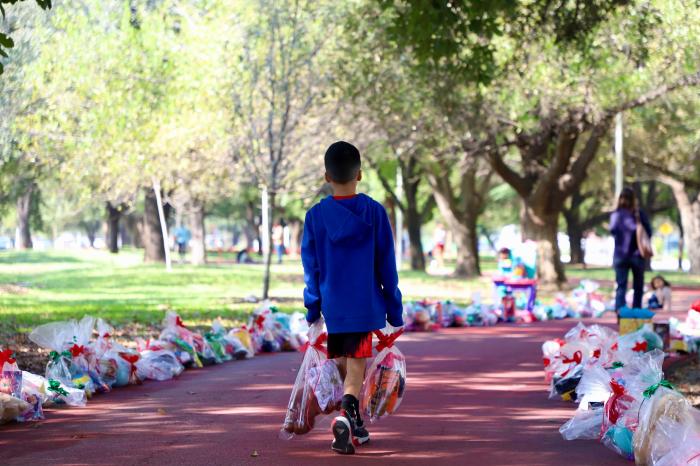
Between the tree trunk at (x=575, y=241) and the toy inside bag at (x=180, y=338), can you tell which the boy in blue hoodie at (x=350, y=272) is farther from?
the tree trunk at (x=575, y=241)

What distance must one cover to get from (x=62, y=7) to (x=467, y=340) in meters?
10.3

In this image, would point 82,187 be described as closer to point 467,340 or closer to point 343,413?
point 467,340

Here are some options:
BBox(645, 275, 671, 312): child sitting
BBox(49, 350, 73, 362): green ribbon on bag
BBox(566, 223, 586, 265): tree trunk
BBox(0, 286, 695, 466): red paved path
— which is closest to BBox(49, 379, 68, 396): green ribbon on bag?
BBox(0, 286, 695, 466): red paved path

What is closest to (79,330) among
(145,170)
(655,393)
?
(655,393)

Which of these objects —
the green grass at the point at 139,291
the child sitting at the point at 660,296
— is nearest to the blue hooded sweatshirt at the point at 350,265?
the green grass at the point at 139,291

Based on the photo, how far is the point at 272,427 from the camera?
7215 millimetres

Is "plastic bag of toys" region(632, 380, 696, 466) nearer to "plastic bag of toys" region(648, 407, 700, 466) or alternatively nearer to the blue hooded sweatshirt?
"plastic bag of toys" region(648, 407, 700, 466)

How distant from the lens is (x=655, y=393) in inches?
230

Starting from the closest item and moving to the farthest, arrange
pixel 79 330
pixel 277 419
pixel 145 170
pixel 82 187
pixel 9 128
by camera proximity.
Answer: pixel 277 419
pixel 79 330
pixel 9 128
pixel 145 170
pixel 82 187

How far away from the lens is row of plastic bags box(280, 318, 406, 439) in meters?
6.36

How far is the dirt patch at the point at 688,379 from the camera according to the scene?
8719mm

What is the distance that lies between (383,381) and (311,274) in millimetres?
808

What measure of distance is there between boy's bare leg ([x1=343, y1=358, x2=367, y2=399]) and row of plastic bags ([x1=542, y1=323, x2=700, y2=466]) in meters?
1.44

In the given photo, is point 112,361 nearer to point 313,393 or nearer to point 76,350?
point 76,350
